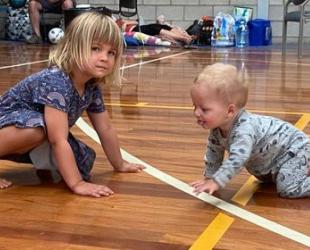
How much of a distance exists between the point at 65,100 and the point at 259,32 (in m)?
6.91

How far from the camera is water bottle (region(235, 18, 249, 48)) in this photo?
8328 millimetres

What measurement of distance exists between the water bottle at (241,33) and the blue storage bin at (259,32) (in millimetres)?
77

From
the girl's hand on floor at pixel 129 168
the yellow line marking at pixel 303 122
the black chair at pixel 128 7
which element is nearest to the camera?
the girl's hand on floor at pixel 129 168

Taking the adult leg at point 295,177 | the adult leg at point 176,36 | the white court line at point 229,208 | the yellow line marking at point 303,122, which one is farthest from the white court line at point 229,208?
the adult leg at point 176,36

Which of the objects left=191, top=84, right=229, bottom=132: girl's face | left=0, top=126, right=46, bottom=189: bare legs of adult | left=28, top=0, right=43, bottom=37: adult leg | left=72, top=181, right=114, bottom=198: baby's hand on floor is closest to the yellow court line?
left=191, top=84, right=229, bottom=132: girl's face

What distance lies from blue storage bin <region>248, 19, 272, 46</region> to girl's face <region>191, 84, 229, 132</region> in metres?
6.83

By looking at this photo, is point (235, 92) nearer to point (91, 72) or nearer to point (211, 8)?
point (91, 72)

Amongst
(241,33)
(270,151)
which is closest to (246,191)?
(270,151)

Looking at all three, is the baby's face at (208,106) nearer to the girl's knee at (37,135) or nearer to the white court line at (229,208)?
the white court line at (229,208)

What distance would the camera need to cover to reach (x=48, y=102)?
71.6 inches

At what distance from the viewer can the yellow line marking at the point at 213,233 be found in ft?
4.55

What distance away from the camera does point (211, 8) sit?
8.91m

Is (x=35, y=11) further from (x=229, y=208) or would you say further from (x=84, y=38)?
(x=229, y=208)

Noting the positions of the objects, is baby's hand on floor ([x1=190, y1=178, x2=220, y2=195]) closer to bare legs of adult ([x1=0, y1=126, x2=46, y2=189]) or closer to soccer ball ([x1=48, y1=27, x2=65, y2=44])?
bare legs of adult ([x1=0, y1=126, x2=46, y2=189])
